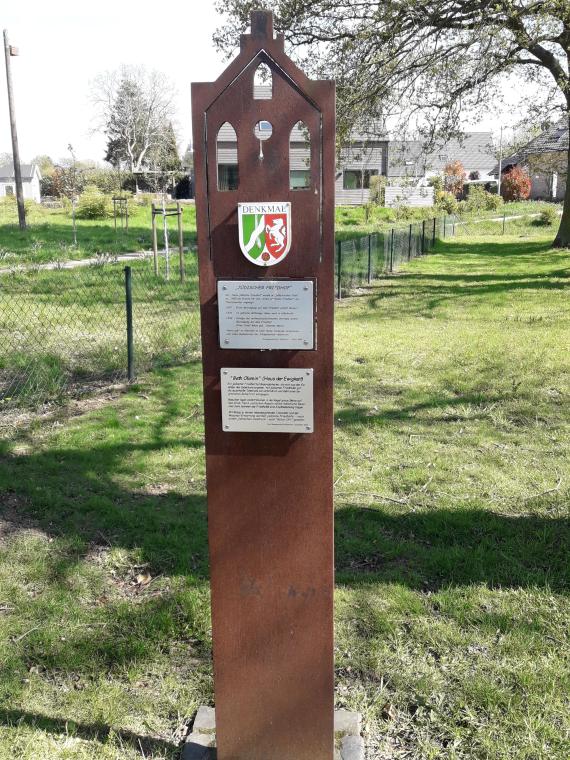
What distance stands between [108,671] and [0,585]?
87cm

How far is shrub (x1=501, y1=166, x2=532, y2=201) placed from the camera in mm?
52688

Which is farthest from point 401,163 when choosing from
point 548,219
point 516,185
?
point 516,185

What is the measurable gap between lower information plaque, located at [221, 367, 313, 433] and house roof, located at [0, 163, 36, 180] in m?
73.5

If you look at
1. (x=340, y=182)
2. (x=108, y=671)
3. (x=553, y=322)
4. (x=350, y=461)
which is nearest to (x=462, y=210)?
(x=340, y=182)

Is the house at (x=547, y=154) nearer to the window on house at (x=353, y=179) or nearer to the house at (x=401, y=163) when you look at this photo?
the house at (x=401, y=163)

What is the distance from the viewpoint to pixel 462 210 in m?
39.5

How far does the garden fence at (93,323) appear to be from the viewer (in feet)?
22.8

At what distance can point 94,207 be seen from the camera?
34406mm

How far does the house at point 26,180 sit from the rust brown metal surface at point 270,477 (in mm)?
75147

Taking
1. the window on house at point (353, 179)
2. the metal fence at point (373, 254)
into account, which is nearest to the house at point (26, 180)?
the window on house at point (353, 179)

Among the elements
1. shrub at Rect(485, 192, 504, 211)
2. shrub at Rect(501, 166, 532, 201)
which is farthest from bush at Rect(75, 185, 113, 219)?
shrub at Rect(501, 166, 532, 201)

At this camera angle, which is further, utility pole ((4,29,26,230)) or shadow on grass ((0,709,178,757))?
utility pole ((4,29,26,230))

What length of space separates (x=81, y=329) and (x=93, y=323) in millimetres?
→ 386

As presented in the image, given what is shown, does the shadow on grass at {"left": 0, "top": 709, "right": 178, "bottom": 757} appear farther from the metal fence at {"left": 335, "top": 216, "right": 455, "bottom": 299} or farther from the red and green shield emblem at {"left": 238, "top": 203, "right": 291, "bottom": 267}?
the metal fence at {"left": 335, "top": 216, "right": 455, "bottom": 299}
